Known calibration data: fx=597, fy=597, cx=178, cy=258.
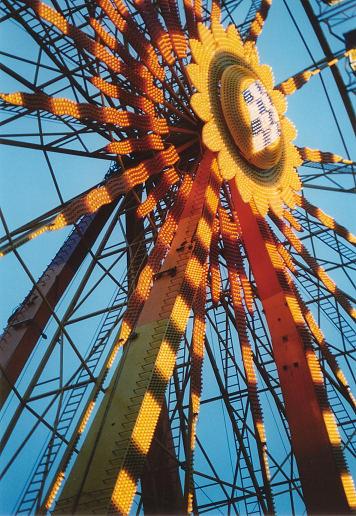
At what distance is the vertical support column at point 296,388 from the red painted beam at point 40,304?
134 inches

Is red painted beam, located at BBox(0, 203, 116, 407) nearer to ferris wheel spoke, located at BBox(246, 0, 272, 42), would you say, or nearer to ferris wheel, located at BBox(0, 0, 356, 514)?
ferris wheel, located at BBox(0, 0, 356, 514)

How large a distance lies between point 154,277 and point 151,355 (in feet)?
6.49

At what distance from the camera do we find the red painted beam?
10.5 m

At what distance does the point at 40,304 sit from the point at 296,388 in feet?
16.7

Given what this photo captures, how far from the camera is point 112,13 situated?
10234 millimetres

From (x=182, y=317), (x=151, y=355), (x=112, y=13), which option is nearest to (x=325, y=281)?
(x=182, y=317)

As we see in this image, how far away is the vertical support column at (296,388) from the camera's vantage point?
848 cm

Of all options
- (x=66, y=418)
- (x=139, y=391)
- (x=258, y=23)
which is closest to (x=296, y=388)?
(x=139, y=391)

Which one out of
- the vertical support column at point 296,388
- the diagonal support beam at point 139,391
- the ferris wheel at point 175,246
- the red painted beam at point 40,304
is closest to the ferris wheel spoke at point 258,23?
the ferris wheel at point 175,246

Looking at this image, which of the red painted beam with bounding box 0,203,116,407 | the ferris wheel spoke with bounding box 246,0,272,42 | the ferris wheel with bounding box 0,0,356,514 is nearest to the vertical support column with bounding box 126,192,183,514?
the ferris wheel with bounding box 0,0,356,514

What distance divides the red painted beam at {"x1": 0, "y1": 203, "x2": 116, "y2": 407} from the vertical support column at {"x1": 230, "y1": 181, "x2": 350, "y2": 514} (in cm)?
339

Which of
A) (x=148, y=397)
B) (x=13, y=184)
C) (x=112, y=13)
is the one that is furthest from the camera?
(x=13, y=184)

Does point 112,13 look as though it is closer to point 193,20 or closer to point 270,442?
point 193,20

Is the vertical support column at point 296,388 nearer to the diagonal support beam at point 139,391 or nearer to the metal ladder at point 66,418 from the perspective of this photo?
the diagonal support beam at point 139,391
